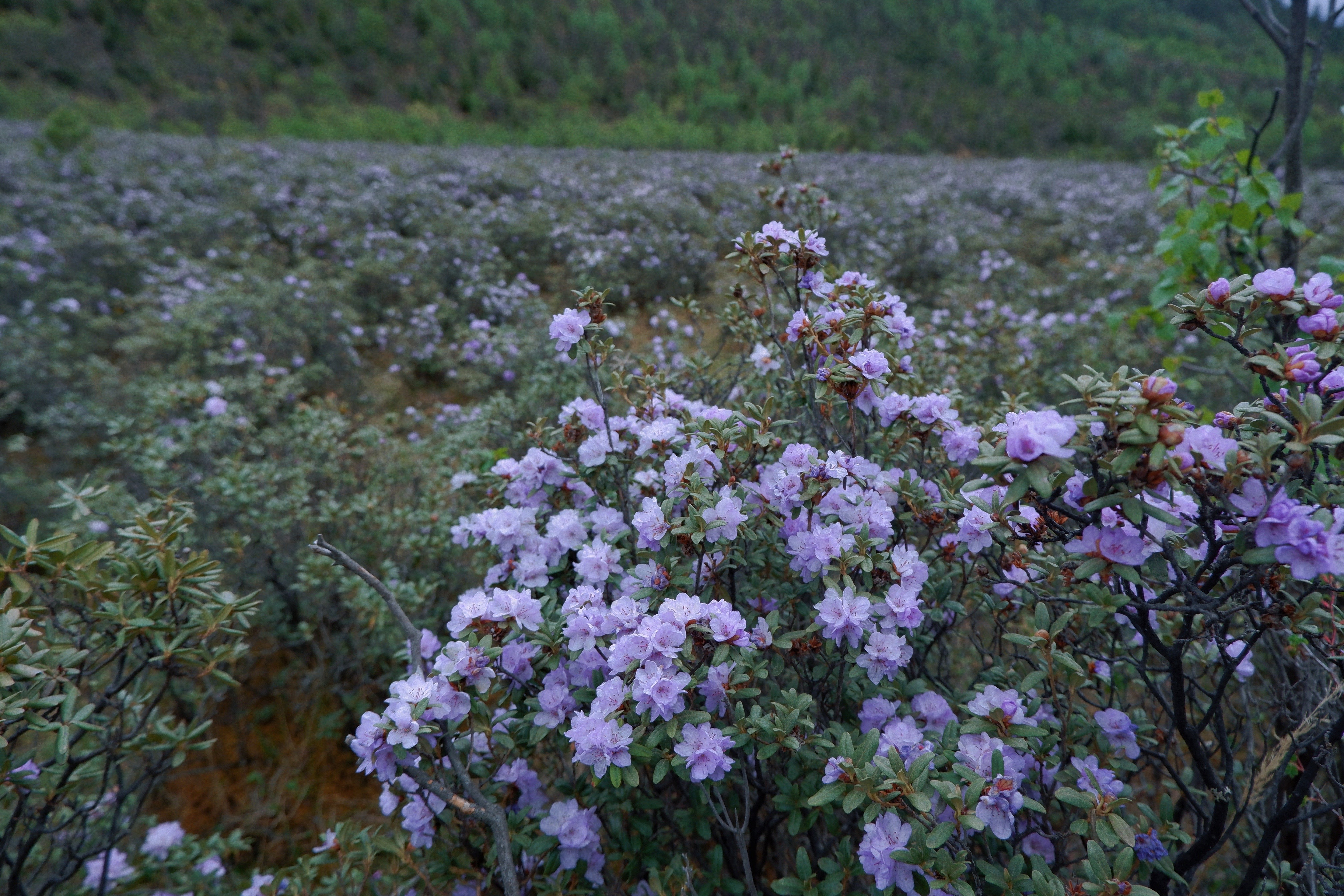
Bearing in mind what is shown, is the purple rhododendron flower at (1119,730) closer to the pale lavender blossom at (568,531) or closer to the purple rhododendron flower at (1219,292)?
the purple rhododendron flower at (1219,292)

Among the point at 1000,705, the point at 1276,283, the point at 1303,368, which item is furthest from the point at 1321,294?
the point at 1000,705

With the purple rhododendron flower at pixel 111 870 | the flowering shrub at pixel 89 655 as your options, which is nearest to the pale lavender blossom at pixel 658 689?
the flowering shrub at pixel 89 655

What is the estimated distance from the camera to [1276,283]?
108 cm

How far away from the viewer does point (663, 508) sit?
4.08 ft

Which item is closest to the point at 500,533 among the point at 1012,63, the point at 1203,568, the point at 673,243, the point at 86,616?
the point at 86,616

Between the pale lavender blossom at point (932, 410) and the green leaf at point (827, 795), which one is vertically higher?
the pale lavender blossom at point (932, 410)

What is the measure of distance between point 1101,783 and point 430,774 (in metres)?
1.26

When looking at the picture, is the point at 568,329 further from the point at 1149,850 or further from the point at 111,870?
the point at 111,870

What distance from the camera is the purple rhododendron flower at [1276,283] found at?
3.52 feet

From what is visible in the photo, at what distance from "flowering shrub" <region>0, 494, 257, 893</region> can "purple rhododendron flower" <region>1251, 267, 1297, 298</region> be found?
6.88 ft

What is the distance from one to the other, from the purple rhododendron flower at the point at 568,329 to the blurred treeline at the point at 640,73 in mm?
20088

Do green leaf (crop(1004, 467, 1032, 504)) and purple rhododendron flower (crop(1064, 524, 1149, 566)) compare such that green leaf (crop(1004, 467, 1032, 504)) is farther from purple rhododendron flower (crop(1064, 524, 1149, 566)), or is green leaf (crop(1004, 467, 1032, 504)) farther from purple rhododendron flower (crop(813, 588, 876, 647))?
purple rhododendron flower (crop(813, 588, 876, 647))

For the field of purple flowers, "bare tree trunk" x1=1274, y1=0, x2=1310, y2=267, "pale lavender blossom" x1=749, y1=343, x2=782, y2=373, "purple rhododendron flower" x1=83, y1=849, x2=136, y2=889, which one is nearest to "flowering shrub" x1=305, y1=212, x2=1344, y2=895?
"pale lavender blossom" x1=749, y1=343, x2=782, y2=373

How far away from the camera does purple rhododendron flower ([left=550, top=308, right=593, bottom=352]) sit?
4.75 ft
